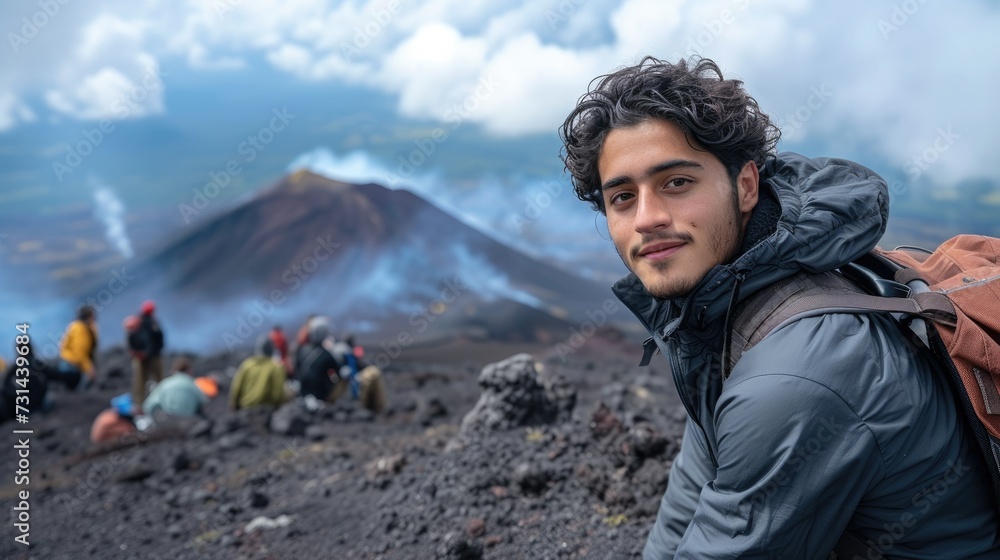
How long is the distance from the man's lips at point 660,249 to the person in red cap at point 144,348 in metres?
11.2

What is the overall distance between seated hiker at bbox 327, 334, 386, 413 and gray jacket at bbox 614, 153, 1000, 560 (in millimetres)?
9425

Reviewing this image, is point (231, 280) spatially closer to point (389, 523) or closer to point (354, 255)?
point (354, 255)

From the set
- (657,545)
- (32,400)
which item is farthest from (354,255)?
(657,545)

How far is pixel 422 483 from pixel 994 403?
172 inches

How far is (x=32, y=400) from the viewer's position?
1242 cm

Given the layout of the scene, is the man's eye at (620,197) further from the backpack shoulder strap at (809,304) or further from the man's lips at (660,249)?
the backpack shoulder strap at (809,304)

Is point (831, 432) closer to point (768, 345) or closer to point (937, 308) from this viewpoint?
point (768, 345)

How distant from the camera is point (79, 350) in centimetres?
1320

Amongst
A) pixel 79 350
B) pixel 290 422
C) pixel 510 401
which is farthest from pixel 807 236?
pixel 79 350

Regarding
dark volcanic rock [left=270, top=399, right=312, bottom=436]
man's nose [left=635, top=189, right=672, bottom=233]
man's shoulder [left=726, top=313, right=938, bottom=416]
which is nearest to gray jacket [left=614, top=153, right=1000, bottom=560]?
man's shoulder [left=726, top=313, right=938, bottom=416]

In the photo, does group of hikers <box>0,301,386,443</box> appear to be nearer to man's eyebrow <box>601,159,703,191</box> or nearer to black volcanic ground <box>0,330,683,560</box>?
black volcanic ground <box>0,330,683,560</box>

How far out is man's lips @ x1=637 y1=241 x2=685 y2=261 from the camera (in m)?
2.41

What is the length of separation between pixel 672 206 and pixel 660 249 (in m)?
0.15

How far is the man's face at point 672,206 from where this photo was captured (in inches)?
94.5
